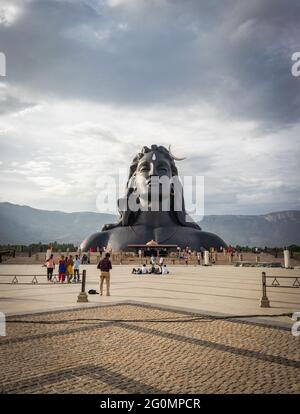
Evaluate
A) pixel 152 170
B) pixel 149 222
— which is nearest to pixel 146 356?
pixel 152 170

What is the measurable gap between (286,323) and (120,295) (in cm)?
560

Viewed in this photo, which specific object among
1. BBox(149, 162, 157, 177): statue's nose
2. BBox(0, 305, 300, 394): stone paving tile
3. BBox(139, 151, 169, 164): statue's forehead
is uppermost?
BBox(139, 151, 169, 164): statue's forehead

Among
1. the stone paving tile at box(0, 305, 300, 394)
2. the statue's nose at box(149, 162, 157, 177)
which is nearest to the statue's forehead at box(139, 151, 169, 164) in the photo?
the statue's nose at box(149, 162, 157, 177)

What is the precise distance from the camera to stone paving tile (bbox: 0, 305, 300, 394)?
3.59 metres

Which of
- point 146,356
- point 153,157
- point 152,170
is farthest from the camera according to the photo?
point 153,157

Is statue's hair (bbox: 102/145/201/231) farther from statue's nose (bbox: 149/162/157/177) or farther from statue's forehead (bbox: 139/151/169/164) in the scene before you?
statue's nose (bbox: 149/162/157/177)

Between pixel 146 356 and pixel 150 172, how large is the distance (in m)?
36.7

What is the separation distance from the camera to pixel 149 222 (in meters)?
41.8

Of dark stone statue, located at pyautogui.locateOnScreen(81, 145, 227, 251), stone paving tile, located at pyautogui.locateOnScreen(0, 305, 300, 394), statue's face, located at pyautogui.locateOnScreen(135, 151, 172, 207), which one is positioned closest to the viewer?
stone paving tile, located at pyautogui.locateOnScreen(0, 305, 300, 394)

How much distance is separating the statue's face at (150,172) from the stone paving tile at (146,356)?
3400 cm

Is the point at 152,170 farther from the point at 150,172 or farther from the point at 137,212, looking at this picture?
the point at 137,212
